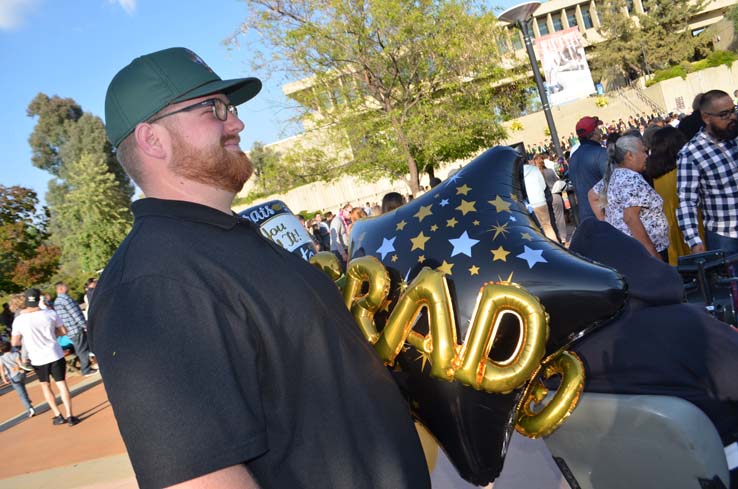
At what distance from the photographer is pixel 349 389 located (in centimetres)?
123

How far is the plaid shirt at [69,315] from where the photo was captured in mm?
9445

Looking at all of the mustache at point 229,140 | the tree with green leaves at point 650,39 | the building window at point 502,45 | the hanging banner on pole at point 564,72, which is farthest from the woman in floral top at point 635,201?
the tree with green leaves at point 650,39

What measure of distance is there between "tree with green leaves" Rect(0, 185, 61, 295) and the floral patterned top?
1788cm

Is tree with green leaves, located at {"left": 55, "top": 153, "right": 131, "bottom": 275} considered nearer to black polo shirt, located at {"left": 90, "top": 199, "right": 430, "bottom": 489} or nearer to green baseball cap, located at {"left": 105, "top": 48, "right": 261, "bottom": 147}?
green baseball cap, located at {"left": 105, "top": 48, "right": 261, "bottom": 147}

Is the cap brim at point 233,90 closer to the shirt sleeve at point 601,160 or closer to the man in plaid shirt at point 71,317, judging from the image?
the shirt sleeve at point 601,160

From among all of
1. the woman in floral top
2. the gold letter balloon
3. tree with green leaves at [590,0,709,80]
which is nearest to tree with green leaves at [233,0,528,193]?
the woman in floral top

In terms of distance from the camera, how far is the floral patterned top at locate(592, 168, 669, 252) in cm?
376

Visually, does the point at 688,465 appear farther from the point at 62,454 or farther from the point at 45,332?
the point at 45,332

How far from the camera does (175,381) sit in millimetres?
976

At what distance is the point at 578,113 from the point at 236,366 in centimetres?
3531

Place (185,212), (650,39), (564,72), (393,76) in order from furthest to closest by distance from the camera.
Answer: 1. (650,39)
2. (564,72)
3. (393,76)
4. (185,212)

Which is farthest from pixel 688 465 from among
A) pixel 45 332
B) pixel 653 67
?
pixel 653 67

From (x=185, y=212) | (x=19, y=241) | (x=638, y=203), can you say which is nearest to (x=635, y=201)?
(x=638, y=203)

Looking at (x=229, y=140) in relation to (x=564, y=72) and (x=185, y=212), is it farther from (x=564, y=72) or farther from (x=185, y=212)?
(x=564, y=72)
